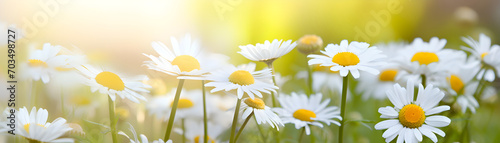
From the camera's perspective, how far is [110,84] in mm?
632

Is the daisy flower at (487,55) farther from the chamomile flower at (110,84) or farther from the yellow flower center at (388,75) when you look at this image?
the chamomile flower at (110,84)

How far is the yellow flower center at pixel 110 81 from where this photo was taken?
2.06 ft

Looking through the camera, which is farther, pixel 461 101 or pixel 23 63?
pixel 461 101

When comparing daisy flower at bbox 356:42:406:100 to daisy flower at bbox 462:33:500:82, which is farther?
daisy flower at bbox 356:42:406:100

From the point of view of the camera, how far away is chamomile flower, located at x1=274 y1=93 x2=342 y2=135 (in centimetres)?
80

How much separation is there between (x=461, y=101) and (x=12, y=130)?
0.81 m

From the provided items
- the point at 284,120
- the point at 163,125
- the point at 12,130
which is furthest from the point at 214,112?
the point at 12,130

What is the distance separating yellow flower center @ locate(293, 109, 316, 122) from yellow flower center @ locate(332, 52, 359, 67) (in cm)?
13

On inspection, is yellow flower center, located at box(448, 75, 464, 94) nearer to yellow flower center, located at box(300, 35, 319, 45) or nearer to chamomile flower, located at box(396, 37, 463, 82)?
chamomile flower, located at box(396, 37, 463, 82)

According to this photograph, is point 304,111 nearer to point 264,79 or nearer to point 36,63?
point 264,79

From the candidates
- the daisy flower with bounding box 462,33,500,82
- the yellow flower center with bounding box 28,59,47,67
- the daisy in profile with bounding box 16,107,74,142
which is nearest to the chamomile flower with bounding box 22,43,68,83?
the yellow flower center with bounding box 28,59,47,67

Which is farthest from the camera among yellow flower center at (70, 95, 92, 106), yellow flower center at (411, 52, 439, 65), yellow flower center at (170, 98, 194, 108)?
yellow flower center at (70, 95, 92, 106)

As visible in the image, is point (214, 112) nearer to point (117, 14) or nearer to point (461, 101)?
point (461, 101)

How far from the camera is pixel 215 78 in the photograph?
2.22ft
